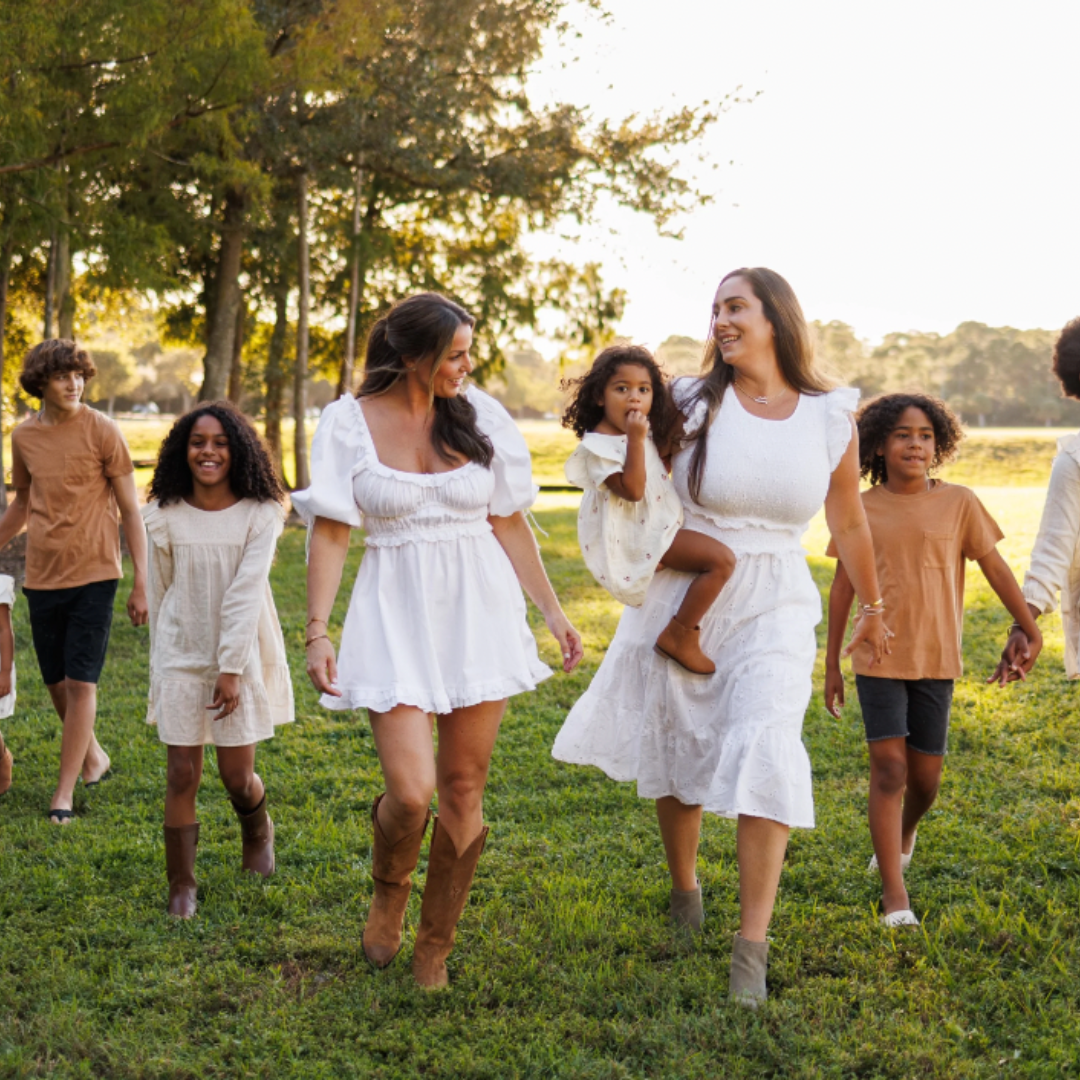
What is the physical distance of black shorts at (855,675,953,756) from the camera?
182 inches

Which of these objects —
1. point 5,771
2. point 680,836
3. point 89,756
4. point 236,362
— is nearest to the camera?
point 680,836

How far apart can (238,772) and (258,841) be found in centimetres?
37

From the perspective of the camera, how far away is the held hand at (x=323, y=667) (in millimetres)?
3656

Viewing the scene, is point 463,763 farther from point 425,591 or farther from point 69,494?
point 69,494

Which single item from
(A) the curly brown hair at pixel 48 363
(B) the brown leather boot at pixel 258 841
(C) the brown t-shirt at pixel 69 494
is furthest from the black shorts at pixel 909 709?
(A) the curly brown hair at pixel 48 363

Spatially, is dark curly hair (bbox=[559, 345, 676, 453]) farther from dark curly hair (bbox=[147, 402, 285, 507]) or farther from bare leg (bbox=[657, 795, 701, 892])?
dark curly hair (bbox=[147, 402, 285, 507])

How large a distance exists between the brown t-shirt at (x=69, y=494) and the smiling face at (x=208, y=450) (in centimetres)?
151

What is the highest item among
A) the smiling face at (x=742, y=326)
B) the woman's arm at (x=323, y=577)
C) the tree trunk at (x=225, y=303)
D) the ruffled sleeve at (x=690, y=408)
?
the tree trunk at (x=225, y=303)

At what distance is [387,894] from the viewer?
4.16m

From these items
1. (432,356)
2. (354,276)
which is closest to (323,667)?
(432,356)

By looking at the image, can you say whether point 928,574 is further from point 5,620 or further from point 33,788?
point 33,788

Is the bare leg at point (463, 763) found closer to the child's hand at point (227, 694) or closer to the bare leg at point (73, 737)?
the child's hand at point (227, 694)

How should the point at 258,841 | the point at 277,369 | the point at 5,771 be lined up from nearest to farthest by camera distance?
the point at 258,841
the point at 5,771
the point at 277,369

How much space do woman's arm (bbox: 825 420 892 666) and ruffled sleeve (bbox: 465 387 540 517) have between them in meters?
1.04
